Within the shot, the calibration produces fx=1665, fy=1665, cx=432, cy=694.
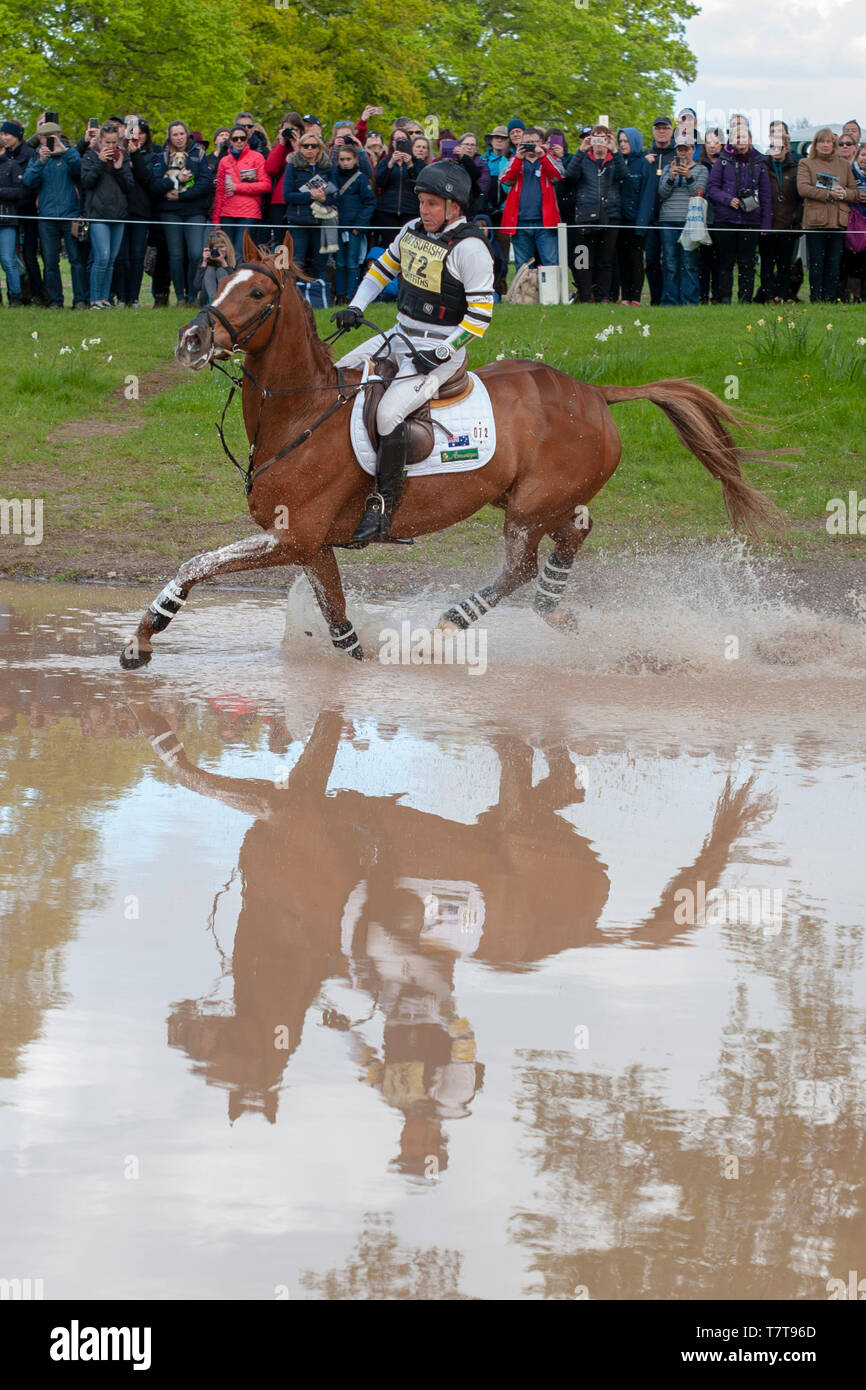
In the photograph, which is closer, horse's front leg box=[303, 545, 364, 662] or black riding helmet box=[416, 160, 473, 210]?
black riding helmet box=[416, 160, 473, 210]

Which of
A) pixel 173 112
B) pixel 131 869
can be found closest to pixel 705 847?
pixel 131 869

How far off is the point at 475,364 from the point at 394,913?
11.1m

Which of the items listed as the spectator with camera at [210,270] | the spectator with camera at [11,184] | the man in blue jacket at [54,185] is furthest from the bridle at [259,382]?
the spectator with camera at [11,184]

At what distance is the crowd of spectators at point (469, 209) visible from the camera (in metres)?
19.0

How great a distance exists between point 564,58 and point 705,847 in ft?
146

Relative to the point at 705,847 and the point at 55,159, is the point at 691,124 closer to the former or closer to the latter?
the point at 55,159

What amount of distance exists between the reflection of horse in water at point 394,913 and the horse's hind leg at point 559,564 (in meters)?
2.52

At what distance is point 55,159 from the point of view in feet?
63.5

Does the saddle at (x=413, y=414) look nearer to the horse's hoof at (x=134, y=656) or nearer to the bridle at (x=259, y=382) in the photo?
the bridle at (x=259, y=382)

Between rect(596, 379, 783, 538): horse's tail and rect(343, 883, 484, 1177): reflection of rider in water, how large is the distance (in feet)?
17.5

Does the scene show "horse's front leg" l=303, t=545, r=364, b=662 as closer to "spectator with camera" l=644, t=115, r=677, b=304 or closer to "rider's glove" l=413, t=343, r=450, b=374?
"rider's glove" l=413, t=343, r=450, b=374

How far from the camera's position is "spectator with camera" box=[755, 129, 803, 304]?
64.4 ft

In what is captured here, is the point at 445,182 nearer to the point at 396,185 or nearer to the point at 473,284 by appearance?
the point at 473,284

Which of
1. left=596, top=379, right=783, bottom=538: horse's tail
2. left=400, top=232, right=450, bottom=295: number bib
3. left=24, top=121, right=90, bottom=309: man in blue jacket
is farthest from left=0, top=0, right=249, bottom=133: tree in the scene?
left=400, top=232, right=450, bottom=295: number bib
